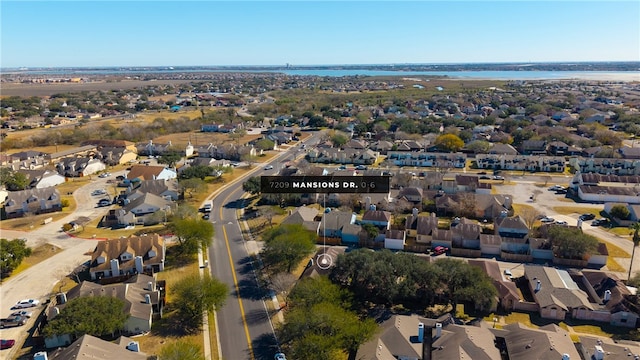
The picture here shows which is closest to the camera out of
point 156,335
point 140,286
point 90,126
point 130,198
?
point 156,335

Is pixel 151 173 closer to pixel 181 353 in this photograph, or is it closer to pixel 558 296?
pixel 181 353

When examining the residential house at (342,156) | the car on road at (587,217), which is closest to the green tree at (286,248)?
the car on road at (587,217)

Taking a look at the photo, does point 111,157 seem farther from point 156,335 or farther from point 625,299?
point 625,299

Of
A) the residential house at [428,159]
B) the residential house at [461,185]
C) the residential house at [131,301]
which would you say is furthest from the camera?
the residential house at [428,159]

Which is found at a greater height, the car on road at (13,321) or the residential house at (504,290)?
the residential house at (504,290)

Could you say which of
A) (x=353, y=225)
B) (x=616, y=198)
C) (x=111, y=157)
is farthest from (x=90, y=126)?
(x=616, y=198)

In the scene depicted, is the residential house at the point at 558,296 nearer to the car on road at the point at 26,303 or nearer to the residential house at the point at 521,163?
the residential house at the point at 521,163
